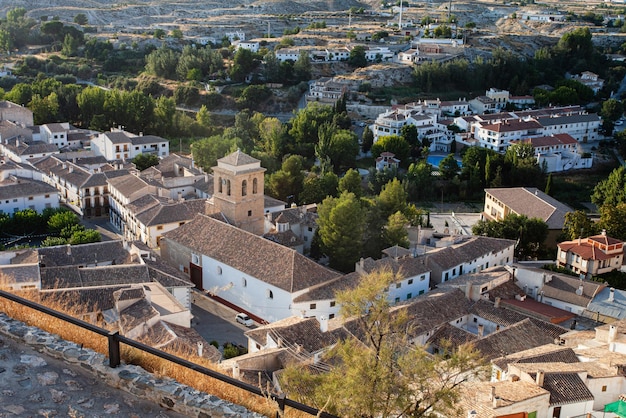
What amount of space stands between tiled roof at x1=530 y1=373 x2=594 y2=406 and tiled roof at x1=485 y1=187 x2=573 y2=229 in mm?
14882

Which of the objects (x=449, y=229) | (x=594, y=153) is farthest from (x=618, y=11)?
(x=449, y=229)

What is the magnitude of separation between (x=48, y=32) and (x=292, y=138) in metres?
32.6

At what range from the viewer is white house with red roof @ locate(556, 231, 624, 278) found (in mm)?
22391

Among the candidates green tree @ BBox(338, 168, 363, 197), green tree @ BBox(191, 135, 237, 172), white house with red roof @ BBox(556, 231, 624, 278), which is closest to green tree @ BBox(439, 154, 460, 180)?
green tree @ BBox(338, 168, 363, 197)

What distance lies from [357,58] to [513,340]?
138 ft

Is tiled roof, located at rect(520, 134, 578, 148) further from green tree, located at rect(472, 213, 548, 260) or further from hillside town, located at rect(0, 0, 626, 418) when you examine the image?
green tree, located at rect(472, 213, 548, 260)

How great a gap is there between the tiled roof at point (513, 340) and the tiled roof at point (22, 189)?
57.4ft

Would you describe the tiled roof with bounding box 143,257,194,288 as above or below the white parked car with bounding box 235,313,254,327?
above

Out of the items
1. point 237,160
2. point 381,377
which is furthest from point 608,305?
point 381,377

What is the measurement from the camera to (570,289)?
19.8m

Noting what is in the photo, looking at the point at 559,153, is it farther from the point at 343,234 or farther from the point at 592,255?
the point at 343,234

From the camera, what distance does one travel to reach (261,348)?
14680 millimetres

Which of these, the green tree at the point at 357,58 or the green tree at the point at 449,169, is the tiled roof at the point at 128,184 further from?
the green tree at the point at 357,58

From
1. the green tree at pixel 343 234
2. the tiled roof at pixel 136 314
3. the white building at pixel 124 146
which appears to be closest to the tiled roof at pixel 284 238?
the green tree at pixel 343 234
